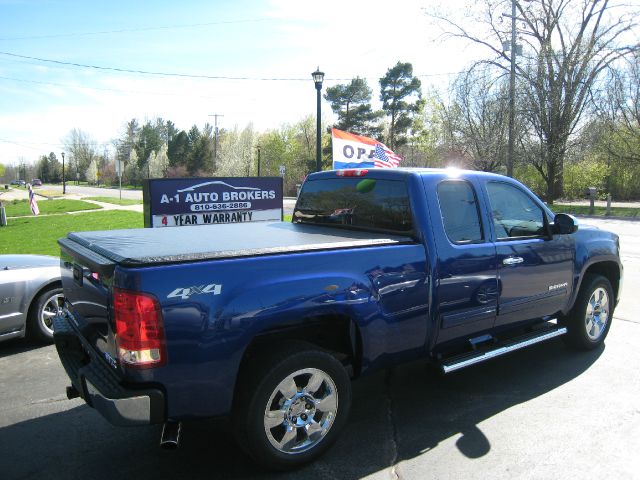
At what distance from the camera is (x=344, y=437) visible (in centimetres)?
344

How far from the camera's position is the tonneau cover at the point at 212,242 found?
2.74m

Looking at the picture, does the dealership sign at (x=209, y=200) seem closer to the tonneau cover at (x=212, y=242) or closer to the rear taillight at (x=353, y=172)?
the tonneau cover at (x=212, y=242)

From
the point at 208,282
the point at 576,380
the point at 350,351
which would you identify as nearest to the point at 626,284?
the point at 576,380

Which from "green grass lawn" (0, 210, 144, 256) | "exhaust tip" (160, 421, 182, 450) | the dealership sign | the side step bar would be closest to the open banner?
the dealership sign

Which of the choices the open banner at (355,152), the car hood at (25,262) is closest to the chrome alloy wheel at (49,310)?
the car hood at (25,262)

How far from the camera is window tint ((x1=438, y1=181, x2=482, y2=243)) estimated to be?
12.3ft

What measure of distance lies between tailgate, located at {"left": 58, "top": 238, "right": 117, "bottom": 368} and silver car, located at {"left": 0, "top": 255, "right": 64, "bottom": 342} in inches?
74.1

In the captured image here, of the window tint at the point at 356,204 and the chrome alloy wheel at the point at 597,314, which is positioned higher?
the window tint at the point at 356,204

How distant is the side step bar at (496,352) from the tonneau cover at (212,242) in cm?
98

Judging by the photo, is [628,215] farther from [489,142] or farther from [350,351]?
[350,351]

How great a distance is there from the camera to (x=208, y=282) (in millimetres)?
2600

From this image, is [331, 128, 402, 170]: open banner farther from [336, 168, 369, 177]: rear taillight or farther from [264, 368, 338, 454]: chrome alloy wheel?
[264, 368, 338, 454]: chrome alloy wheel

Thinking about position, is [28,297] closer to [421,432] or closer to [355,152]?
[421,432]

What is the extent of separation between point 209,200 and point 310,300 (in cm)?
609
